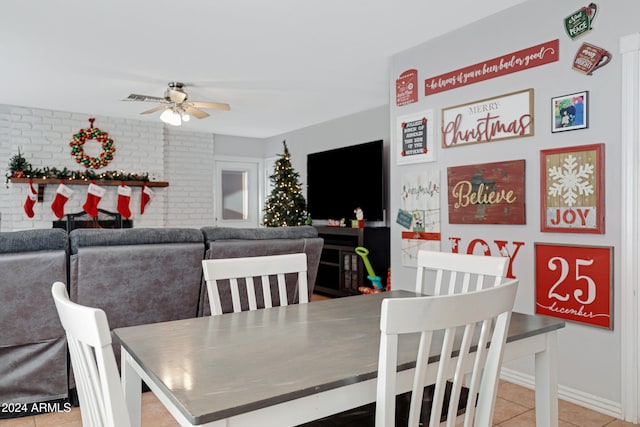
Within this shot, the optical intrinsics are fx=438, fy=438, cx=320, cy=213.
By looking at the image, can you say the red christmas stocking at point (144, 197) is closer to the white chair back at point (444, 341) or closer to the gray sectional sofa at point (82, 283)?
the gray sectional sofa at point (82, 283)

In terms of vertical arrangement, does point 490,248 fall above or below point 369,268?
above

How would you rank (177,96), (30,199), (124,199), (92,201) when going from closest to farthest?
1. (177,96)
2. (30,199)
3. (92,201)
4. (124,199)

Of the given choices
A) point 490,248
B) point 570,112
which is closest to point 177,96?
point 490,248

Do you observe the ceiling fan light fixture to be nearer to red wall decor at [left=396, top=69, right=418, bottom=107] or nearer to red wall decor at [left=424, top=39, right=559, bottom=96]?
red wall decor at [left=396, top=69, right=418, bottom=107]

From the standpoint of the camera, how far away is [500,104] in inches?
116

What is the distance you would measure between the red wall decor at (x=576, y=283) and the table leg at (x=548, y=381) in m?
1.28

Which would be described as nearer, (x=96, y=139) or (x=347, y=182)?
(x=347, y=182)

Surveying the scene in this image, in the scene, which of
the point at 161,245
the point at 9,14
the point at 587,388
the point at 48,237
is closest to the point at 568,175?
the point at 587,388

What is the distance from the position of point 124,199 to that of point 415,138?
4494mm

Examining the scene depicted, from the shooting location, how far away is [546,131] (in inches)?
106

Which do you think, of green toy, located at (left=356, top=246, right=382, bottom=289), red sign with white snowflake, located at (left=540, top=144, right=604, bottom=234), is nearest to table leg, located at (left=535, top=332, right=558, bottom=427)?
red sign with white snowflake, located at (left=540, top=144, right=604, bottom=234)

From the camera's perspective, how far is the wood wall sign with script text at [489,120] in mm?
2809

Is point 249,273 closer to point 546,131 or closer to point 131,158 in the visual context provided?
point 546,131

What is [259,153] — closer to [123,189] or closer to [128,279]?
[123,189]
